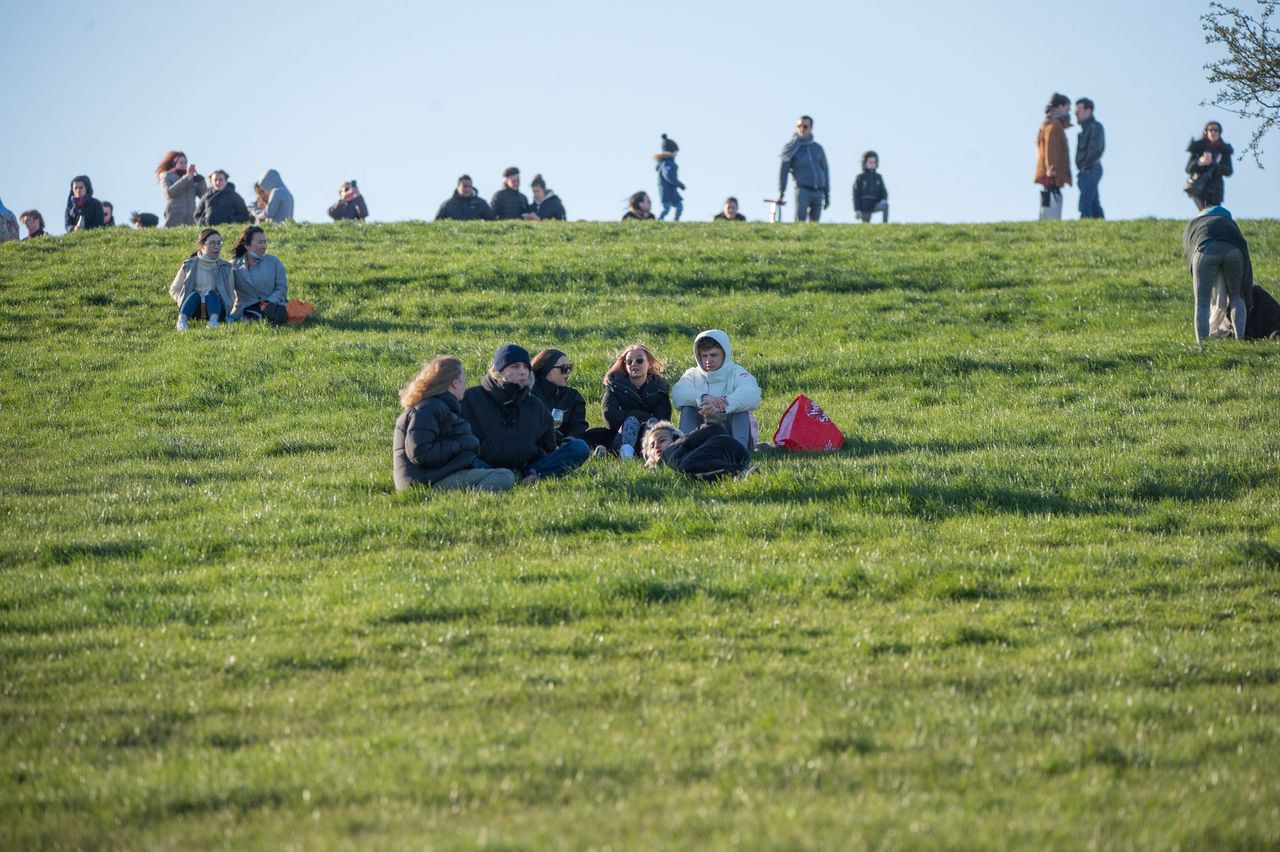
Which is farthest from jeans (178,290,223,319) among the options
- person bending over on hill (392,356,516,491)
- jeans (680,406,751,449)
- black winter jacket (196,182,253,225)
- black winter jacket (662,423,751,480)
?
black winter jacket (662,423,751,480)

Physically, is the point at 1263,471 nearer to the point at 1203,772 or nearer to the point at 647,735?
the point at 1203,772

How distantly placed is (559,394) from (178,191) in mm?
22678

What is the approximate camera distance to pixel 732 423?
50.7 feet

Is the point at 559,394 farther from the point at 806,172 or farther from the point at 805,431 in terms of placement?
the point at 806,172

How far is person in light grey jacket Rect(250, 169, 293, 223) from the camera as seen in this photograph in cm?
3506

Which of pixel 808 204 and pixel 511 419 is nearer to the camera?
pixel 511 419

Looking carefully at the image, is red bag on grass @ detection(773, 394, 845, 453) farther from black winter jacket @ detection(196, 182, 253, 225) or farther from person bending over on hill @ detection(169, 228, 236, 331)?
black winter jacket @ detection(196, 182, 253, 225)

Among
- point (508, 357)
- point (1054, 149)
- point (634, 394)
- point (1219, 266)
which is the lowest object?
point (634, 394)

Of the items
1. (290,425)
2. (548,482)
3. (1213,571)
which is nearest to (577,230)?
(290,425)

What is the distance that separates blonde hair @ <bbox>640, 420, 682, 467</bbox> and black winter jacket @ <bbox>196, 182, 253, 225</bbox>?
2058cm

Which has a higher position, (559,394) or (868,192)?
(868,192)

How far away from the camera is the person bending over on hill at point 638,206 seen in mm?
37769

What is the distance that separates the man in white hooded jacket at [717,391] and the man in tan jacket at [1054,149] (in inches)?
852

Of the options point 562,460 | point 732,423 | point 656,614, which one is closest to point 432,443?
point 562,460
